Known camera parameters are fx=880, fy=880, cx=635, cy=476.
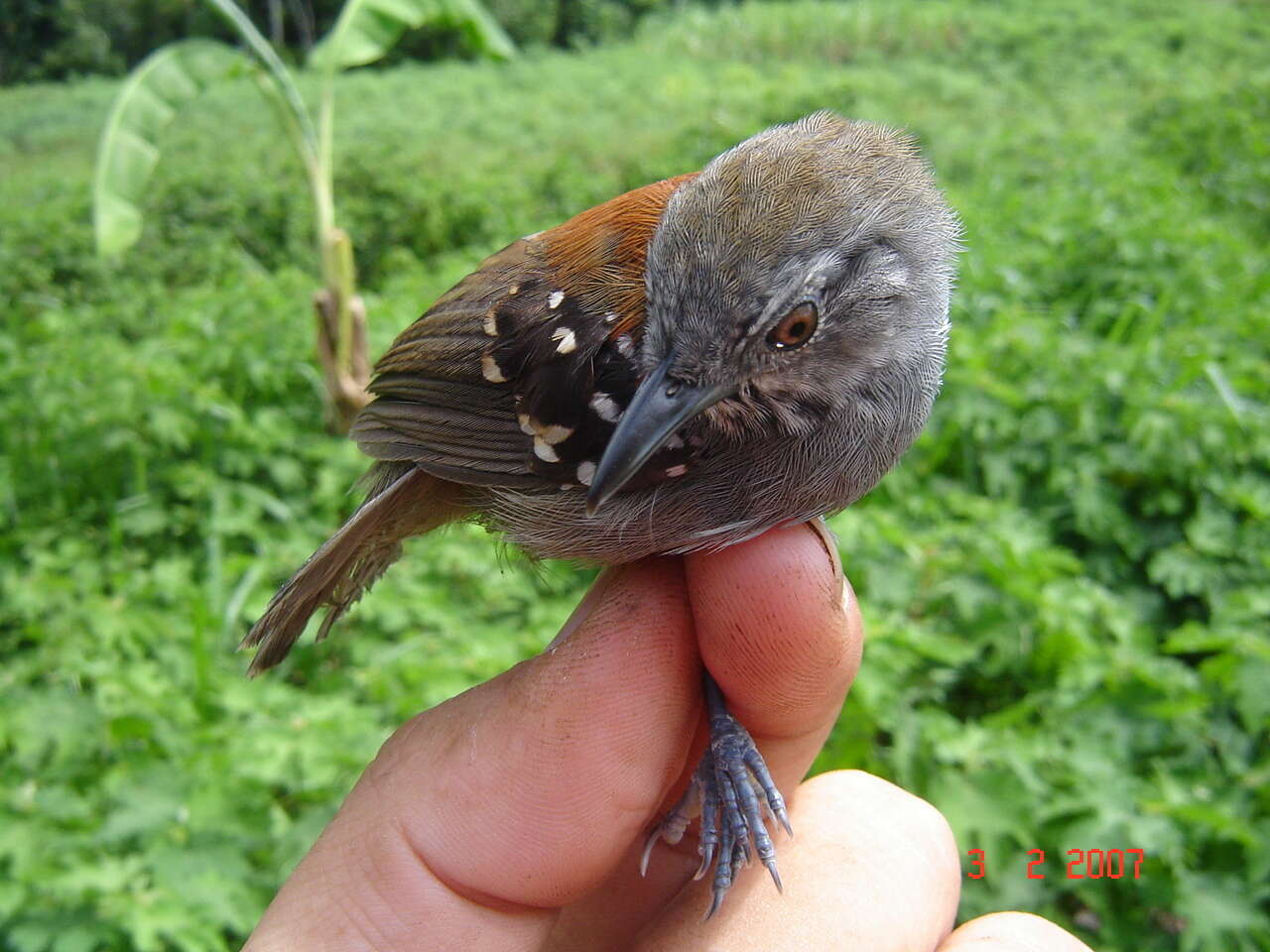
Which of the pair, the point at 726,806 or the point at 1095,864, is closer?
the point at 726,806

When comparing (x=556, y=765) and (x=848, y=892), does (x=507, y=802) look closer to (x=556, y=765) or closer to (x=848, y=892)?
(x=556, y=765)

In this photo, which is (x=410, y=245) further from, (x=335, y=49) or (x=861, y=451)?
(x=861, y=451)

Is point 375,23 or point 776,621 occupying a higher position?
point 375,23

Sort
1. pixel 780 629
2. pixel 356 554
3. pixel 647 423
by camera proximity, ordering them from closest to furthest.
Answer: pixel 647 423, pixel 780 629, pixel 356 554

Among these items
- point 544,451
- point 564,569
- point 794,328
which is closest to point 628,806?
point 544,451

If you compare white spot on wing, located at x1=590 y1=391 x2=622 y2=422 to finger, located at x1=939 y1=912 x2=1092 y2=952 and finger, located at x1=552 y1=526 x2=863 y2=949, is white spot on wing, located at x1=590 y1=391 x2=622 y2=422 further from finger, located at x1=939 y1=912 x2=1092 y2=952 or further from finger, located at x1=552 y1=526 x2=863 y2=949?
finger, located at x1=939 y1=912 x2=1092 y2=952

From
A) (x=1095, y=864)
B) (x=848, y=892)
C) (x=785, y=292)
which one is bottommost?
(x=1095, y=864)

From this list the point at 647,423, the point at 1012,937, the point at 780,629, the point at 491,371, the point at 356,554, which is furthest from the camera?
the point at 356,554
